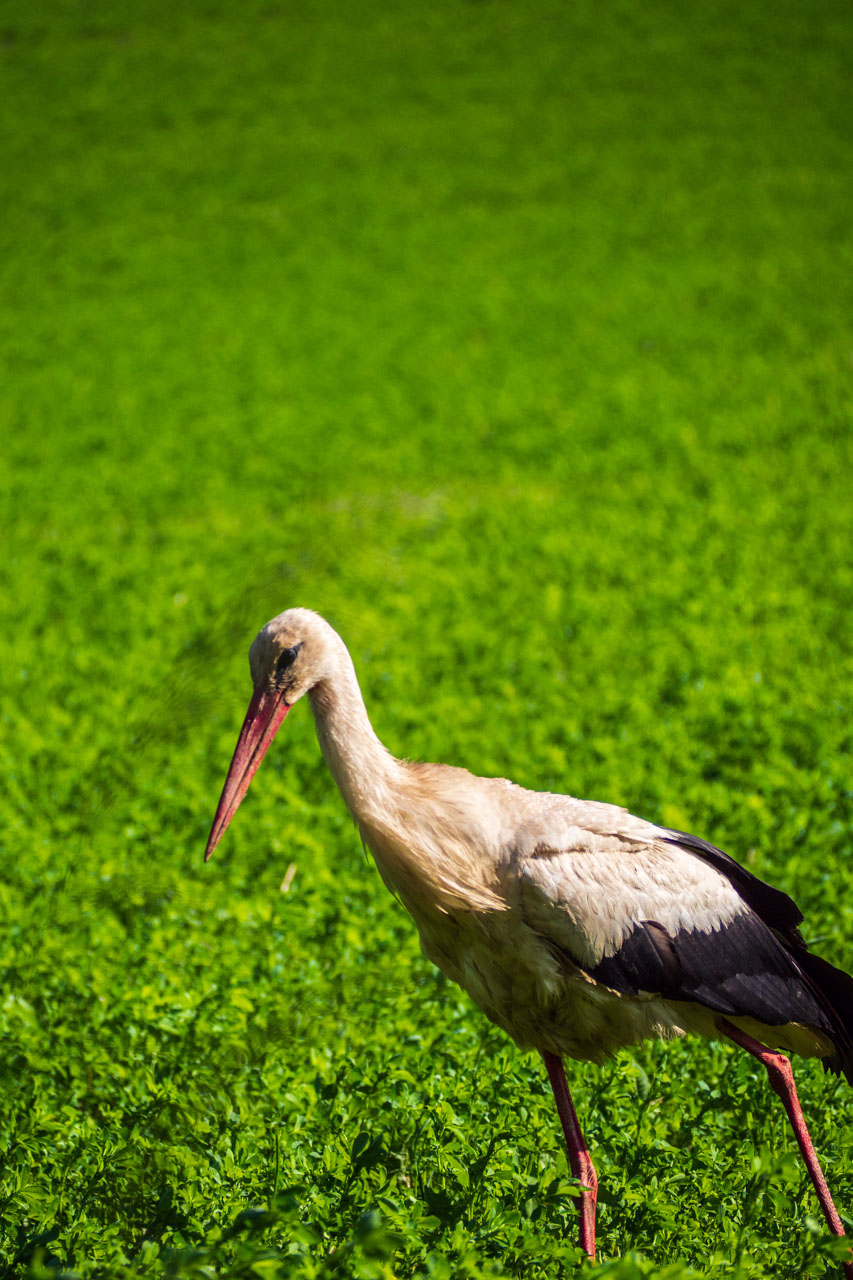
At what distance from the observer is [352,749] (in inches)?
117

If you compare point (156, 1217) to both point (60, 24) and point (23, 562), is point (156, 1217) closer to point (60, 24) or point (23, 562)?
point (23, 562)

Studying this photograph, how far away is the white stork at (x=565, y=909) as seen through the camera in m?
2.89

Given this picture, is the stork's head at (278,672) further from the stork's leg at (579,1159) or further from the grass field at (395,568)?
the stork's leg at (579,1159)

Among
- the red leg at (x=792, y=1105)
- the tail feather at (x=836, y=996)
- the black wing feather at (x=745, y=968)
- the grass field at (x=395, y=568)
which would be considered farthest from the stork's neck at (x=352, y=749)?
the tail feather at (x=836, y=996)

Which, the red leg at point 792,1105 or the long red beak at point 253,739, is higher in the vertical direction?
the long red beak at point 253,739

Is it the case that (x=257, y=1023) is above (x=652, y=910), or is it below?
below

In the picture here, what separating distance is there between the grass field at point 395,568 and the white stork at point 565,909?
357mm

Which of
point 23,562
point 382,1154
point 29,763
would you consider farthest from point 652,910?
point 23,562

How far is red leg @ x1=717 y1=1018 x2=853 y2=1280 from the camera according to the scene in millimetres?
2822

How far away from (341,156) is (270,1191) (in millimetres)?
20058

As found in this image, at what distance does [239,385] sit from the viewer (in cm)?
1306

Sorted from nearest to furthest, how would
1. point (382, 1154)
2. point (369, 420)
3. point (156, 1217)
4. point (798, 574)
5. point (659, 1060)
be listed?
point (156, 1217)
point (382, 1154)
point (659, 1060)
point (798, 574)
point (369, 420)

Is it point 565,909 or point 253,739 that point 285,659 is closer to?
point 253,739

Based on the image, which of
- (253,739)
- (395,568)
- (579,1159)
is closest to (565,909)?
(579,1159)
